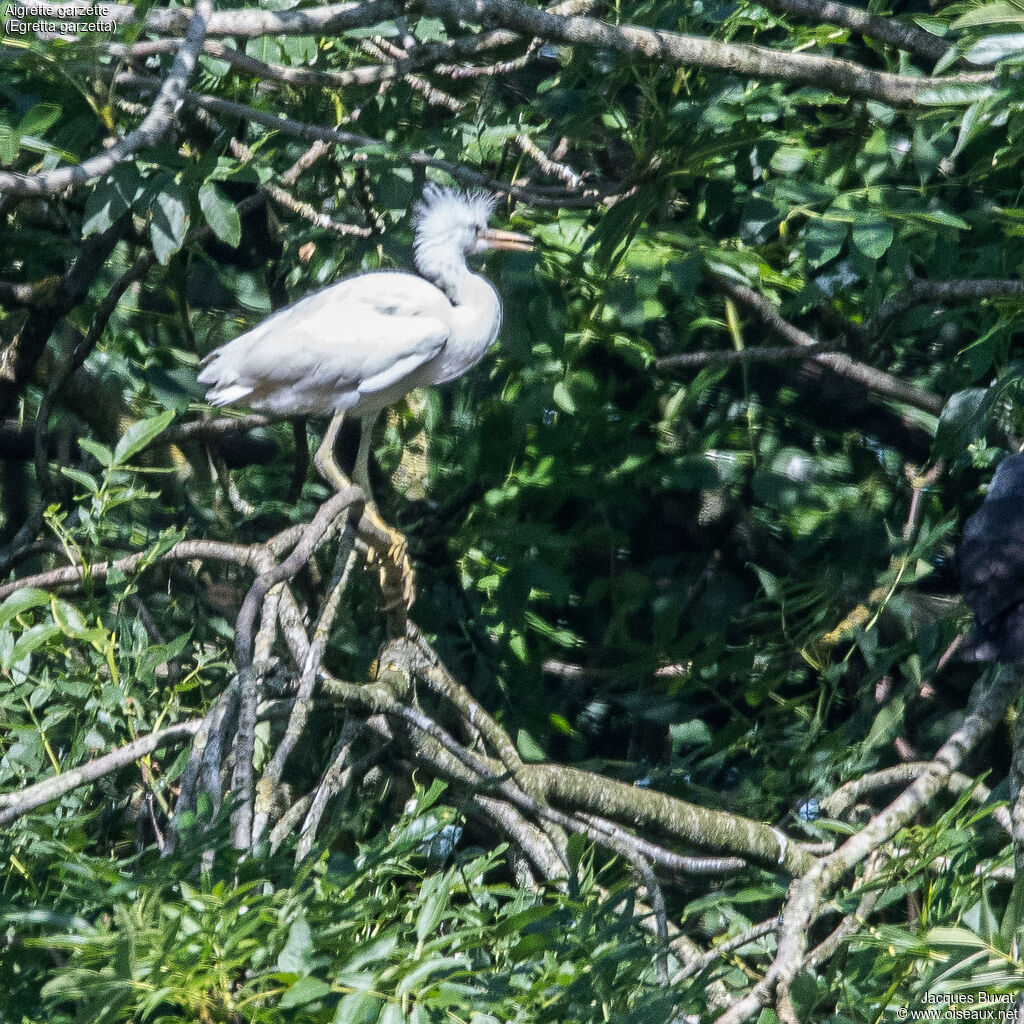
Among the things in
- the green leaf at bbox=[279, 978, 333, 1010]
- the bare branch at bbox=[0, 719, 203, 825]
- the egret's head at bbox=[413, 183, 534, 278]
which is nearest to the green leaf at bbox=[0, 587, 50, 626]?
the bare branch at bbox=[0, 719, 203, 825]

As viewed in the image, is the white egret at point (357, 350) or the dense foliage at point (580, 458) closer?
the dense foliage at point (580, 458)

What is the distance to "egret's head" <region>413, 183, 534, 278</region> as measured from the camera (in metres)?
3.13

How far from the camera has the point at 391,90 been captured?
271cm

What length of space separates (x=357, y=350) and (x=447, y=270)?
48cm

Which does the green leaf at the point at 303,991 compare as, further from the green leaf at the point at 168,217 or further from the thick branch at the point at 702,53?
the thick branch at the point at 702,53

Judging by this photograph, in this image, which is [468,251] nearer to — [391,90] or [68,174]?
[391,90]

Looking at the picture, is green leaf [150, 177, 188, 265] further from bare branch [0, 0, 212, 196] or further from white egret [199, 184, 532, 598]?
white egret [199, 184, 532, 598]

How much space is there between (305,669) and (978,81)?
1464 millimetres

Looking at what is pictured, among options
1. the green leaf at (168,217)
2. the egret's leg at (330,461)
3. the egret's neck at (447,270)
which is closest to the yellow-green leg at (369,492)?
the egret's leg at (330,461)

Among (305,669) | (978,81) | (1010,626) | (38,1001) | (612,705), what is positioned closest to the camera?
(38,1001)

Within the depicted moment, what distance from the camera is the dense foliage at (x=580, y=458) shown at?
192cm

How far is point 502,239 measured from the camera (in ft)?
9.84

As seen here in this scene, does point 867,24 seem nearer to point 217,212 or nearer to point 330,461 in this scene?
point 217,212

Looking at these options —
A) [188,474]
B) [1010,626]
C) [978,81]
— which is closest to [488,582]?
[188,474]
